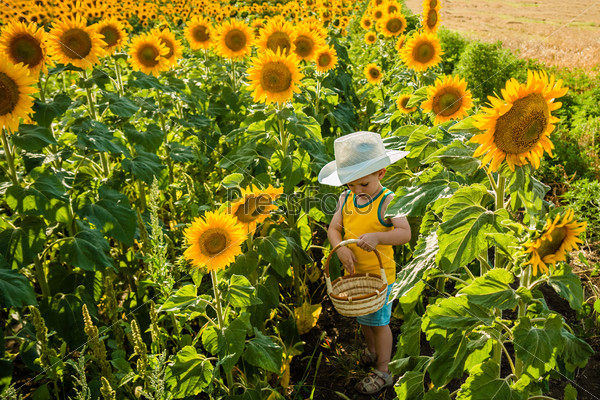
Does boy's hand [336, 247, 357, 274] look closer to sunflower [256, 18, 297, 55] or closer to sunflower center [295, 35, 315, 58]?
sunflower [256, 18, 297, 55]

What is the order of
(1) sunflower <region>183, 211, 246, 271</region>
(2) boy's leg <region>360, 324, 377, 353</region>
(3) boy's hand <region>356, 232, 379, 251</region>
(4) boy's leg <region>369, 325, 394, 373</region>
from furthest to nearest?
(2) boy's leg <region>360, 324, 377, 353</region>, (4) boy's leg <region>369, 325, 394, 373</region>, (3) boy's hand <region>356, 232, 379, 251</region>, (1) sunflower <region>183, 211, 246, 271</region>

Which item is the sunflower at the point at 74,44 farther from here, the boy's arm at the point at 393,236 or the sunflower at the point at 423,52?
the sunflower at the point at 423,52

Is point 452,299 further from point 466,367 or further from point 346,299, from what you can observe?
point 346,299

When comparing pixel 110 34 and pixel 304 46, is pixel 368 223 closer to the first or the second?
pixel 304 46

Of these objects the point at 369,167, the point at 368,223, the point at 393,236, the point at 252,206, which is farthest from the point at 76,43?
the point at 393,236

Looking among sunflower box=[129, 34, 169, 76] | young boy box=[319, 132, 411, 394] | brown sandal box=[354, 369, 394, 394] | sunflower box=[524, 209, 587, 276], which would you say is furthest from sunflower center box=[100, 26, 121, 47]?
sunflower box=[524, 209, 587, 276]

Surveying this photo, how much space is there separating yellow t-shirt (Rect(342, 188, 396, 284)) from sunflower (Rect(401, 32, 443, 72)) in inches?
74.5

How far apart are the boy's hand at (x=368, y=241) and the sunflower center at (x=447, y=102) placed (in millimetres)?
1022

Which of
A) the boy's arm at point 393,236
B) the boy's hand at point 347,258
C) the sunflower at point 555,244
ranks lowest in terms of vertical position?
the boy's hand at point 347,258

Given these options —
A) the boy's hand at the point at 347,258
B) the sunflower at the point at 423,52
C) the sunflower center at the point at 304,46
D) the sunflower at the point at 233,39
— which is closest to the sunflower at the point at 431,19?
the sunflower at the point at 423,52

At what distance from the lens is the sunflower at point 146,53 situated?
4.32 meters

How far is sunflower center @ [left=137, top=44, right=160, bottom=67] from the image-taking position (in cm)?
432

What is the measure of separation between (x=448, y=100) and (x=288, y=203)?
4.30ft

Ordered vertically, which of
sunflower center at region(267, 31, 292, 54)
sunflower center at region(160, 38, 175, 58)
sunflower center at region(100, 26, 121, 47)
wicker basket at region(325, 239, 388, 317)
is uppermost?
sunflower center at region(100, 26, 121, 47)
